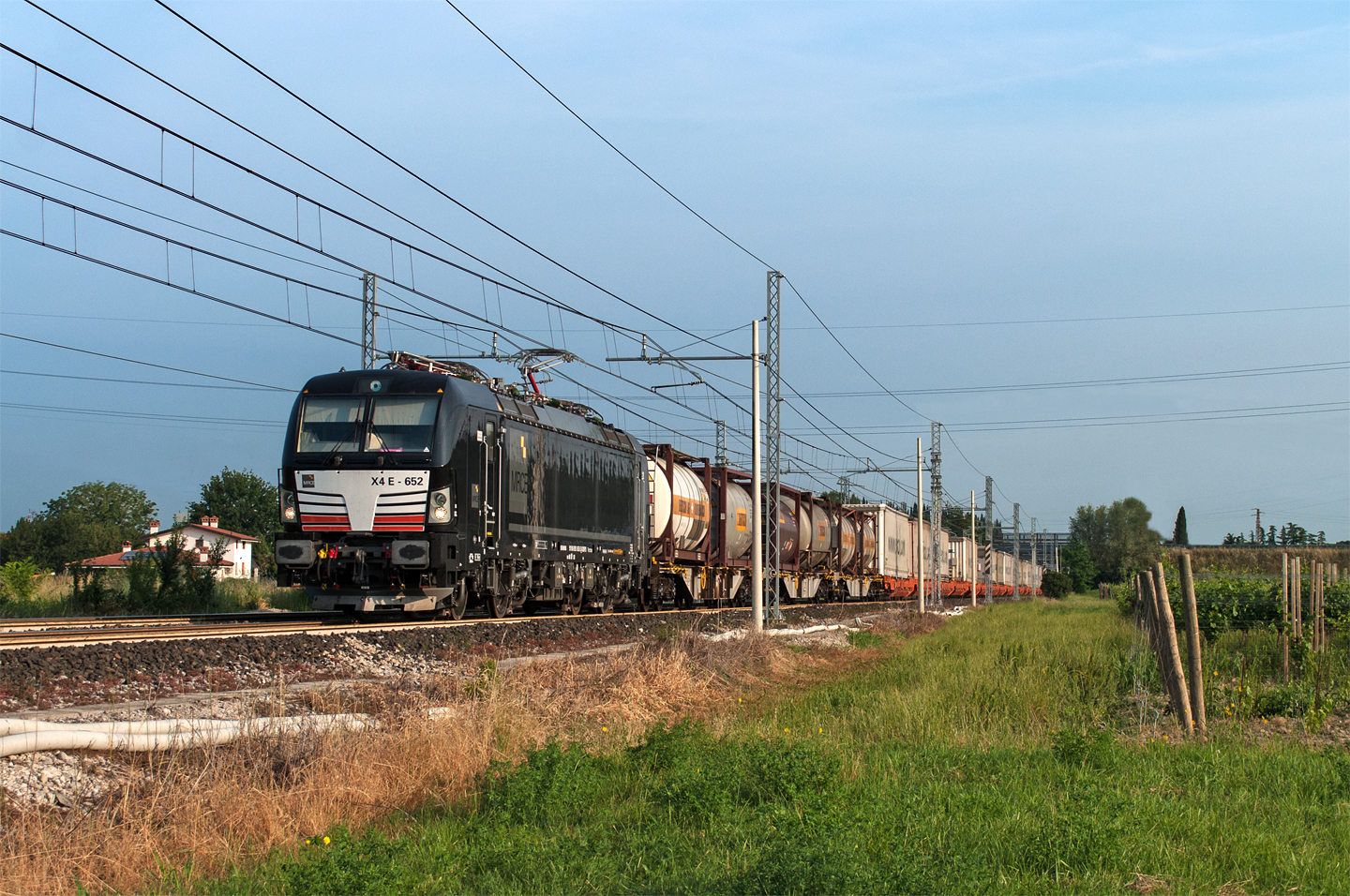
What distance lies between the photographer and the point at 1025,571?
4210 inches

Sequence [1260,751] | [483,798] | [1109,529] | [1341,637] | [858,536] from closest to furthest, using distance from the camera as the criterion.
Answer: [483,798] < [1260,751] < [1341,637] < [858,536] < [1109,529]

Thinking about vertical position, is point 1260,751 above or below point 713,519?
below

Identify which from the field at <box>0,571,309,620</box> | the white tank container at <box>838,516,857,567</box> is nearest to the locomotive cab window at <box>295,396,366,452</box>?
the field at <box>0,571,309,620</box>

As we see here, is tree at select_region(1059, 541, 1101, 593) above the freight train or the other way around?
the other way around

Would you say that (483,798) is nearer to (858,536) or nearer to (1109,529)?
(858,536)

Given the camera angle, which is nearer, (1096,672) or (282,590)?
(1096,672)

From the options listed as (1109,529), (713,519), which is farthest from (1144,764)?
(1109,529)

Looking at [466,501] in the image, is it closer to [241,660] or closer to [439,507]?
[439,507]

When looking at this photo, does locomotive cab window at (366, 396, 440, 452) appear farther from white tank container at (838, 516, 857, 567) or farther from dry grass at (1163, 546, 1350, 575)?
dry grass at (1163, 546, 1350, 575)

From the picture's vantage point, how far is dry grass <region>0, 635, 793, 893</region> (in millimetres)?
6039

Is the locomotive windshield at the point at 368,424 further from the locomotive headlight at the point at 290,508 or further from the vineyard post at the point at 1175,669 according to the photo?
the vineyard post at the point at 1175,669

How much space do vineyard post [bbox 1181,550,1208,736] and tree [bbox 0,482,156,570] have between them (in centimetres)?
9584

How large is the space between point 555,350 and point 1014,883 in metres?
19.2

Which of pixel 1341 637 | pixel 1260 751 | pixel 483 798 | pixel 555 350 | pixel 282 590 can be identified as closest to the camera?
pixel 483 798
